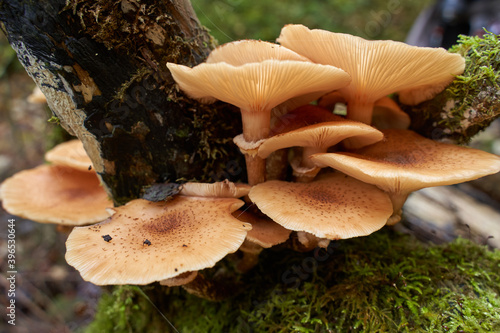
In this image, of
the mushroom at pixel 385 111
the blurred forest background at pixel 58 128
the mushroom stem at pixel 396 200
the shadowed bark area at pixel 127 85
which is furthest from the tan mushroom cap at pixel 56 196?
the mushroom stem at pixel 396 200

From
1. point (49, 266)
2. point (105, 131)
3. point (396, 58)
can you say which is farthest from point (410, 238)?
point (49, 266)

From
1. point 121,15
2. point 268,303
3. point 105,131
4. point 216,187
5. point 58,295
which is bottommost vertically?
point 58,295

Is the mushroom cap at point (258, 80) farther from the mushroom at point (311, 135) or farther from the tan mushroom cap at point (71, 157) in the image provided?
the tan mushroom cap at point (71, 157)

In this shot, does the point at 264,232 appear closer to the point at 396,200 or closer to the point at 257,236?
the point at 257,236

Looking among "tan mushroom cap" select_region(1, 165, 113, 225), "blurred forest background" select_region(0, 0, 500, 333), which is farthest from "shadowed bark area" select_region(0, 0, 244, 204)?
"blurred forest background" select_region(0, 0, 500, 333)

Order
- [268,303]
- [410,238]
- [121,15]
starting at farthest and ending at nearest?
[410,238]
[268,303]
[121,15]

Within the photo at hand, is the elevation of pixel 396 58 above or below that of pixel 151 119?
above

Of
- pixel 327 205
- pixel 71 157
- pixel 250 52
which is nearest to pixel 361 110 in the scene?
pixel 327 205

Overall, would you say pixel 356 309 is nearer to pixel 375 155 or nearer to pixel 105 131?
pixel 375 155
